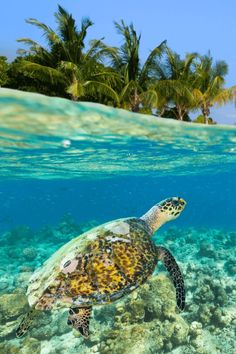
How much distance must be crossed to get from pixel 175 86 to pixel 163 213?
2186 cm

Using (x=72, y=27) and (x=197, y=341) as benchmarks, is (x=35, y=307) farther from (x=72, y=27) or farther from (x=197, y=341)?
(x=72, y=27)

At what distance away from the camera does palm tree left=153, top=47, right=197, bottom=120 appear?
27969 mm

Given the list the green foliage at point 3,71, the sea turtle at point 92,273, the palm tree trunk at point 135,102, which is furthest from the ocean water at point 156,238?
the green foliage at point 3,71

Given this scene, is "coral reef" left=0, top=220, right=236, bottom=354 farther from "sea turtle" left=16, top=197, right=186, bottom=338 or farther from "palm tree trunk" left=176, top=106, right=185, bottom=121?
"palm tree trunk" left=176, top=106, right=185, bottom=121

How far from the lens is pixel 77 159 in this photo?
1991cm

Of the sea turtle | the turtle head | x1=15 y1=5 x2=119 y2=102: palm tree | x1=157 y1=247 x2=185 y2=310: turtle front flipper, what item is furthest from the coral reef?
x1=15 y1=5 x2=119 y2=102: palm tree

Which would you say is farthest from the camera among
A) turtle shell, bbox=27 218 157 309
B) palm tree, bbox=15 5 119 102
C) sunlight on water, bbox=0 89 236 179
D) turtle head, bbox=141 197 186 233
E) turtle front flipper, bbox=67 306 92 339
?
palm tree, bbox=15 5 119 102

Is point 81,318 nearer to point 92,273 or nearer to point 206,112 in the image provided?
point 92,273

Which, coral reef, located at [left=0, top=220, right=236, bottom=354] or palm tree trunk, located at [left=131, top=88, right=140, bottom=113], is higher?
palm tree trunk, located at [left=131, top=88, right=140, bottom=113]

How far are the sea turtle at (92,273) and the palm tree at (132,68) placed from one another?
22.3m

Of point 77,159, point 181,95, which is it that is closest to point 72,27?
point 181,95

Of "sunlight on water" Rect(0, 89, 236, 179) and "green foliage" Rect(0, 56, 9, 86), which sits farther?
"green foliage" Rect(0, 56, 9, 86)

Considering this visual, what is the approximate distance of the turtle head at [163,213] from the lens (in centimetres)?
746

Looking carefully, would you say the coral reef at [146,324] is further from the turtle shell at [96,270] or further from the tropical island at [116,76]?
the tropical island at [116,76]
